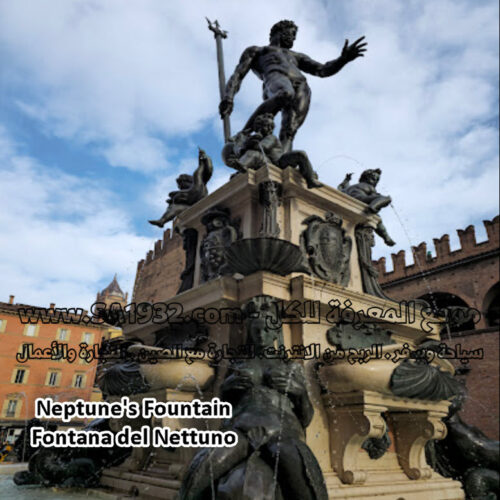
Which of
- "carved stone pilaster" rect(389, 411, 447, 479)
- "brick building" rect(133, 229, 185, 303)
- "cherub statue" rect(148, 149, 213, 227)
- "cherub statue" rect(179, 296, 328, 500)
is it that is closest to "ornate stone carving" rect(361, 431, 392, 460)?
"carved stone pilaster" rect(389, 411, 447, 479)

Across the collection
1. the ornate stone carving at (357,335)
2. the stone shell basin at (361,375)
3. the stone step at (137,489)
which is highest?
the ornate stone carving at (357,335)

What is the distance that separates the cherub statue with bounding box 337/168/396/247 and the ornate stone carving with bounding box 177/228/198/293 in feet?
7.43

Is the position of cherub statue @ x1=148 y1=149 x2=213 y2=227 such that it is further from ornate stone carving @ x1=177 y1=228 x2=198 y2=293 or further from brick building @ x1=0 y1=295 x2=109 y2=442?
brick building @ x1=0 y1=295 x2=109 y2=442

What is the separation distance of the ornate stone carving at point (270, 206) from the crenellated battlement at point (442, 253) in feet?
66.6

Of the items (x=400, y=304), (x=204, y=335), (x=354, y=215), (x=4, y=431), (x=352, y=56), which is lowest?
(x=4, y=431)

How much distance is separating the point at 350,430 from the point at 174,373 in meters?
1.56

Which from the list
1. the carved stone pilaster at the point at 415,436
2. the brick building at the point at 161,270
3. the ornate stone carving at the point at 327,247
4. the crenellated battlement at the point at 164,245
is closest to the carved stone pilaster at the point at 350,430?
the carved stone pilaster at the point at 415,436

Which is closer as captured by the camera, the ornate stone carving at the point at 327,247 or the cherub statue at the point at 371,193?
the ornate stone carving at the point at 327,247

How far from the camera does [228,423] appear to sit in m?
2.99

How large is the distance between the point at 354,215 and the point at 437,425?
266 centimetres

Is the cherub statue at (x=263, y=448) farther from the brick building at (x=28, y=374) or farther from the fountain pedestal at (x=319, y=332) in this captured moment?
the brick building at (x=28, y=374)

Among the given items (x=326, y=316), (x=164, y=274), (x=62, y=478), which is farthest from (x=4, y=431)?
(x=326, y=316)

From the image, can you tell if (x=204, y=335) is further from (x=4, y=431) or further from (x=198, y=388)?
(x=4, y=431)

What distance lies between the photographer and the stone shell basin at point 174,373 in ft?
12.1
